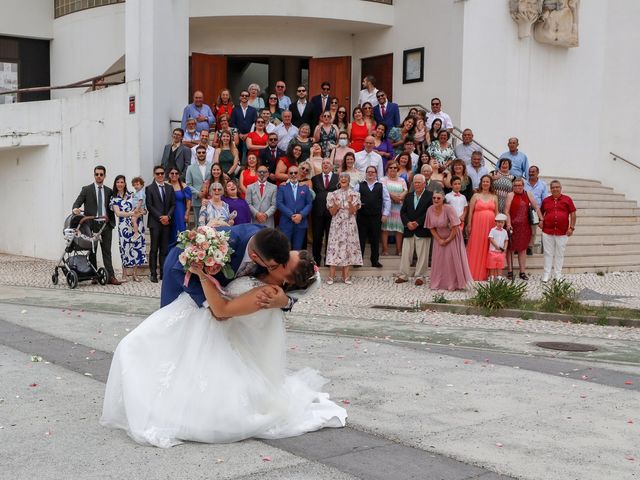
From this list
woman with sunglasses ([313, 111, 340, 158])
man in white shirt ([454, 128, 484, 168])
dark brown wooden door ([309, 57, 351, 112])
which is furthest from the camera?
dark brown wooden door ([309, 57, 351, 112])

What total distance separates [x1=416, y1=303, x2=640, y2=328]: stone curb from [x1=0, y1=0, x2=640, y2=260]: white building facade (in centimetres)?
806

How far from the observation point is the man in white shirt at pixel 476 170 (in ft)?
57.9

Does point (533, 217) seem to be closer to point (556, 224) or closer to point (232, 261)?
point (556, 224)

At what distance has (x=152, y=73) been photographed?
19.0 m

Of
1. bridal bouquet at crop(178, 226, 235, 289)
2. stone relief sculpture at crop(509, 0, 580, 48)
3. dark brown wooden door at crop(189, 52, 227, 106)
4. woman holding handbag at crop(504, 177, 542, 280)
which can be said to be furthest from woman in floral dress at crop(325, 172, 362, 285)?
bridal bouquet at crop(178, 226, 235, 289)

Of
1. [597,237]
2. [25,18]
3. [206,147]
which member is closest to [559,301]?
[206,147]

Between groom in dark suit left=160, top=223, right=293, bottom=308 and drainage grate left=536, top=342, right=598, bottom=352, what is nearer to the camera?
groom in dark suit left=160, top=223, right=293, bottom=308

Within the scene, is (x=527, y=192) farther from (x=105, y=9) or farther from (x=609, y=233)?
(x=105, y=9)

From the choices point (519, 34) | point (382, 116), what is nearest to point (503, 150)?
point (519, 34)

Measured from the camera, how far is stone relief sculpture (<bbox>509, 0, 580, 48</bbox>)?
22656mm

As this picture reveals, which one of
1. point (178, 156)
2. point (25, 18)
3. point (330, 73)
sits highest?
point (25, 18)

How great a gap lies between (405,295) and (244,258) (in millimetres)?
9090

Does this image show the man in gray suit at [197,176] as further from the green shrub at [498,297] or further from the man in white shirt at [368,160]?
the green shrub at [498,297]

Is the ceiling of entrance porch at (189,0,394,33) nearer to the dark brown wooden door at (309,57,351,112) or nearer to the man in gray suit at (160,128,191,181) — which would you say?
the dark brown wooden door at (309,57,351,112)
